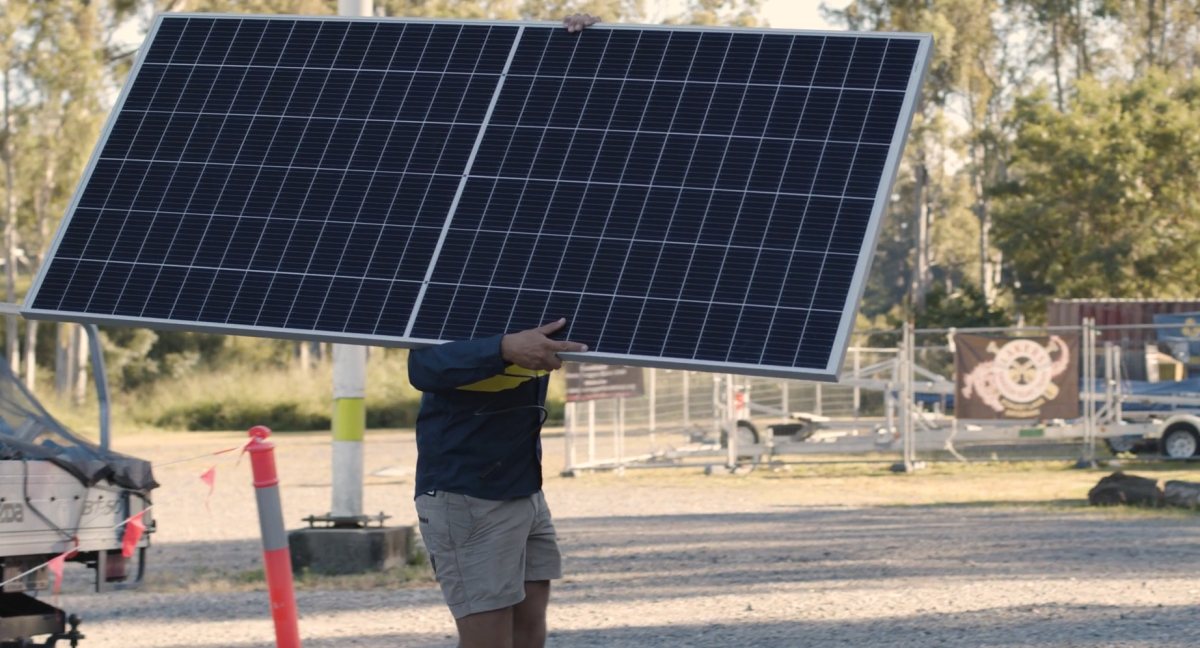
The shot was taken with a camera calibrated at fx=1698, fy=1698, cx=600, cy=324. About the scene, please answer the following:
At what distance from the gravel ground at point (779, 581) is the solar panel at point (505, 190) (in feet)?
8.99

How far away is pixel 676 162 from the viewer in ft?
21.7

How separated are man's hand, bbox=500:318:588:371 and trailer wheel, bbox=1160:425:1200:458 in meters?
24.0

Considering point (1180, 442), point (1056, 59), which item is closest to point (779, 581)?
point (1180, 442)

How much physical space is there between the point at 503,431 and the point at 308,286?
1.24 m

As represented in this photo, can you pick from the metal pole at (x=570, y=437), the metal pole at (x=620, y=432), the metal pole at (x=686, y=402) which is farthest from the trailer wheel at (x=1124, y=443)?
the metal pole at (x=570, y=437)

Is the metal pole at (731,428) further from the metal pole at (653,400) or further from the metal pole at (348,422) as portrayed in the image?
the metal pole at (348,422)

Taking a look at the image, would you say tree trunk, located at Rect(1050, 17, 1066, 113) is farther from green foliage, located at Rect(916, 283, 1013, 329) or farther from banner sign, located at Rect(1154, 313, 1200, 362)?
banner sign, located at Rect(1154, 313, 1200, 362)

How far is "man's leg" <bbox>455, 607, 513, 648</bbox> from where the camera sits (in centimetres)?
587

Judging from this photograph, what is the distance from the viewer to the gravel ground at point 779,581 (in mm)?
10328

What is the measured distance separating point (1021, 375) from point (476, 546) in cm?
2264

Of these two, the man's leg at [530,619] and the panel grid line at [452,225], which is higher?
the panel grid line at [452,225]

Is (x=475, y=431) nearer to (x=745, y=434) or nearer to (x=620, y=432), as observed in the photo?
(x=620, y=432)

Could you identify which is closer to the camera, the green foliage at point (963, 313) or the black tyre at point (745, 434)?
the black tyre at point (745, 434)

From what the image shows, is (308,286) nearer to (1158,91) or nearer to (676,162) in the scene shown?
(676,162)
